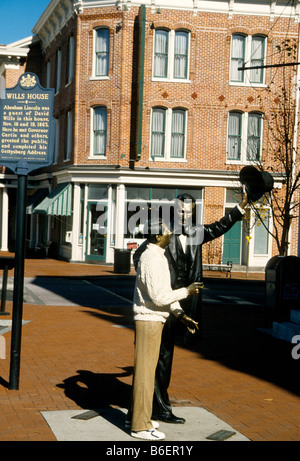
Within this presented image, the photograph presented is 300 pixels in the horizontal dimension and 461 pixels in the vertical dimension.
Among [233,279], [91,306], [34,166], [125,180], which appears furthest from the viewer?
[125,180]

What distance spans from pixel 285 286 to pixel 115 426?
216 inches

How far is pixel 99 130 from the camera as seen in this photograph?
2786cm

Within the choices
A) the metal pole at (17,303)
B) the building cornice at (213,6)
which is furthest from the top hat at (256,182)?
the building cornice at (213,6)

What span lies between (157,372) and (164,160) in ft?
71.6

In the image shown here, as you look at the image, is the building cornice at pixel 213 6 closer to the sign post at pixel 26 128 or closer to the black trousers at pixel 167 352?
the sign post at pixel 26 128

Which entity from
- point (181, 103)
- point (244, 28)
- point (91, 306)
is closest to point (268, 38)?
point (244, 28)

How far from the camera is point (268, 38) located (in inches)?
1071

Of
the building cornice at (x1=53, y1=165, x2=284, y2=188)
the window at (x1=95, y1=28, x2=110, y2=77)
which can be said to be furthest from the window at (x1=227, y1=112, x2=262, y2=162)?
the window at (x1=95, y1=28, x2=110, y2=77)

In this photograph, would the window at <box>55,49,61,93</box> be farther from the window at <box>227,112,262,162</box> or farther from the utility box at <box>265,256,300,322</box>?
the utility box at <box>265,256,300,322</box>

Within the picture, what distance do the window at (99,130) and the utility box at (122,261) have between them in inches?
238

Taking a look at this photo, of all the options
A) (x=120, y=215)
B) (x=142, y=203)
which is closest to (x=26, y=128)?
(x=120, y=215)

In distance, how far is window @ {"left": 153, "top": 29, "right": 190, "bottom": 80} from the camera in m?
27.2

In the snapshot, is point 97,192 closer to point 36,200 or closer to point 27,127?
point 36,200
